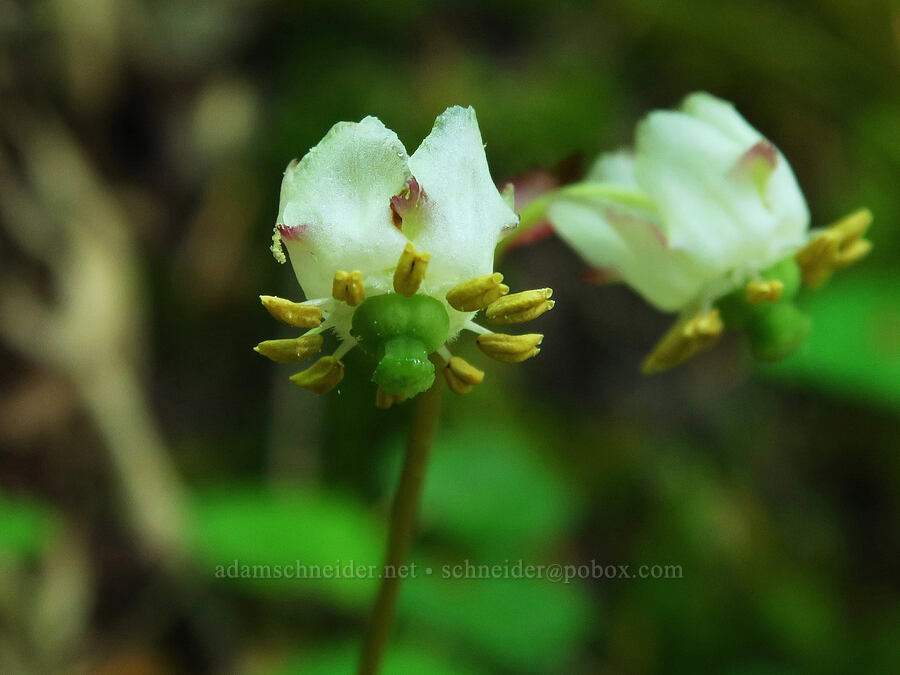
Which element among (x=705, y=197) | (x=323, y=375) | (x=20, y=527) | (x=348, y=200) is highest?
(x=705, y=197)

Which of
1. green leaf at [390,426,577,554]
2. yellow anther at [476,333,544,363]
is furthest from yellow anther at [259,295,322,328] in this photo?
green leaf at [390,426,577,554]

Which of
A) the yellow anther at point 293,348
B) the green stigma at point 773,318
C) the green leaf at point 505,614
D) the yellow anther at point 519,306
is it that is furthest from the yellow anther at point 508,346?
the green leaf at point 505,614

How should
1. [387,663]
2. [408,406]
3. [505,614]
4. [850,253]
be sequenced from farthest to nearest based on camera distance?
[408,406] → [505,614] → [387,663] → [850,253]

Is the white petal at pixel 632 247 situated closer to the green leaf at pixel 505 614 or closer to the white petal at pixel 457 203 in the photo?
the white petal at pixel 457 203

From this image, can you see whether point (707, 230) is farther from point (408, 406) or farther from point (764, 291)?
point (408, 406)

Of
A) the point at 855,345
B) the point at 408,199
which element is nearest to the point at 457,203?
the point at 408,199

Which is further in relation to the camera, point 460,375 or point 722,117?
point 722,117

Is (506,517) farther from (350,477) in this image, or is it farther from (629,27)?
(629,27)
